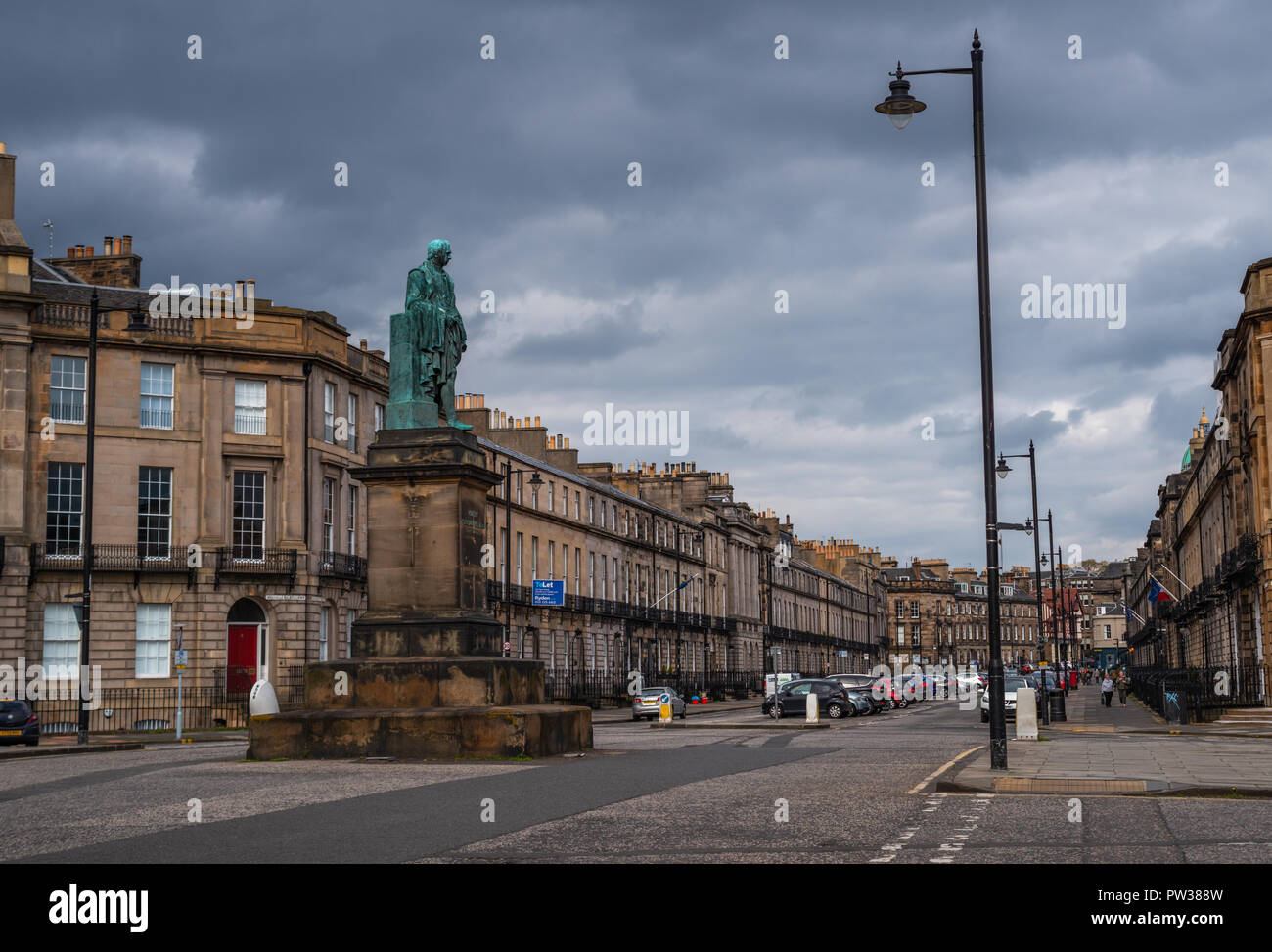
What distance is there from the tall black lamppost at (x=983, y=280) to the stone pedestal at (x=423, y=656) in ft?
21.5

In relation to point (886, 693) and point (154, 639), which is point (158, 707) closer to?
point (154, 639)

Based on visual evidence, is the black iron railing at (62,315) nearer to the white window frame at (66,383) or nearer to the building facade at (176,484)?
the building facade at (176,484)

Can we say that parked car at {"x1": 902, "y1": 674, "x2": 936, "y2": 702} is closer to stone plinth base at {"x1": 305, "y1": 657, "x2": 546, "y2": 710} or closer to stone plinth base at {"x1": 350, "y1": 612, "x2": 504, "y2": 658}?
stone plinth base at {"x1": 350, "y1": 612, "x2": 504, "y2": 658}

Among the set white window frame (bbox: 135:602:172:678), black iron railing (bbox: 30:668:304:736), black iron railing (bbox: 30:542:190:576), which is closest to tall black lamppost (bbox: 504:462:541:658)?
black iron railing (bbox: 30:668:304:736)

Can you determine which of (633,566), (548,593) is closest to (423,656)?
(548,593)

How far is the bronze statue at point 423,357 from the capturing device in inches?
842

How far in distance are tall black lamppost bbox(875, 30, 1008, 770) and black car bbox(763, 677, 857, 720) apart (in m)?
26.6

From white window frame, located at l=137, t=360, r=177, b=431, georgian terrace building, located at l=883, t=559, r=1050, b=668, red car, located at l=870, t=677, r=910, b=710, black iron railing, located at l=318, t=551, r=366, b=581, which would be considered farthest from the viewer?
georgian terrace building, located at l=883, t=559, r=1050, b=668

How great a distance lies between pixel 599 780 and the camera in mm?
16109

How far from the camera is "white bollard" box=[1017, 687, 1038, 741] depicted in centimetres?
2723

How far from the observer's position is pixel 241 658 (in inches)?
1767

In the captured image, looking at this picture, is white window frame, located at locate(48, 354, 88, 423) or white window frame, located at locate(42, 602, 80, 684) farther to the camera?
white window frame, located at locate(48, 354, 88, 423)
